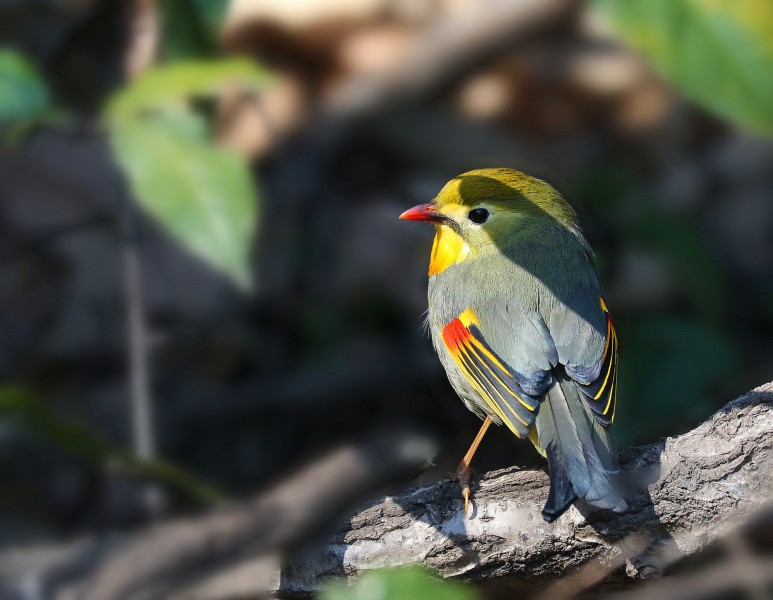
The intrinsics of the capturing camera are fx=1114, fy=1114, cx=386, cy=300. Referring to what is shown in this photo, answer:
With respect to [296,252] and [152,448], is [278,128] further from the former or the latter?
[152,448]

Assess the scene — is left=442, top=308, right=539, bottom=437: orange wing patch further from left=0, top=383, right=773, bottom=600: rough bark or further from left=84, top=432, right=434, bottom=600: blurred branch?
left=84, top=432, right=434, bottom=600: blurred branch

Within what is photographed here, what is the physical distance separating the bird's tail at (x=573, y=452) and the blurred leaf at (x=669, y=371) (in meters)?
1.66

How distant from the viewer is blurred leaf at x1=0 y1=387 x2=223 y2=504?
3.22 m

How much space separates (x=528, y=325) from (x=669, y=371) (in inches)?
77.9

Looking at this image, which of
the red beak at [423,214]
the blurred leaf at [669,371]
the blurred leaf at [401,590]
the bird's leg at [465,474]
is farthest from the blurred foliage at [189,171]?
the blurred leaf at [669,371]

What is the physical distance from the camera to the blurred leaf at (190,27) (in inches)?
150

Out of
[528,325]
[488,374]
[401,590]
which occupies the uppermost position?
[528,325]

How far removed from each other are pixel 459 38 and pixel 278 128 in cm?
102

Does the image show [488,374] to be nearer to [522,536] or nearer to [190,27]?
[522,536]

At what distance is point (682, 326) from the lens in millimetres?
4902

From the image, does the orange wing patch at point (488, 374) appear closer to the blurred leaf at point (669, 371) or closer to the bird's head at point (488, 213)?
the bird's head at point (488, 213)

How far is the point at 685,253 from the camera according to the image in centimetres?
497

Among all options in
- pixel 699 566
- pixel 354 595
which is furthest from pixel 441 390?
pixel 354 595

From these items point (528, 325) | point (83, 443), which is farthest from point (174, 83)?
point (528, 325)
